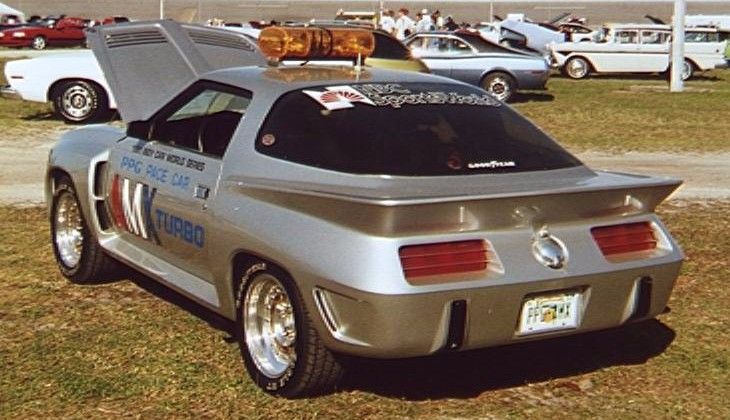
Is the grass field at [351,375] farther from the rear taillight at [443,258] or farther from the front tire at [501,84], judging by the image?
the front tire at [501,84]

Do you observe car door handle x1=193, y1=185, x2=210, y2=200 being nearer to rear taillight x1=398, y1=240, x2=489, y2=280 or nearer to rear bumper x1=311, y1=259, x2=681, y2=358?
rear bumper x1=311, y1=259, x2=681, y2=358

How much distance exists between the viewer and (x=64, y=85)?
52.4ft

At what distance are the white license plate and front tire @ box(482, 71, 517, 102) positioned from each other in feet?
55.8

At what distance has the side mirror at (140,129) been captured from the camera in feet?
19.8

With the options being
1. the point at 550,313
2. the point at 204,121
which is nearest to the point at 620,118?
the point at 204,121

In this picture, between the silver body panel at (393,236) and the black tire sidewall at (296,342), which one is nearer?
the silver body panel at (393,236)

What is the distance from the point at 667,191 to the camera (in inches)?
190

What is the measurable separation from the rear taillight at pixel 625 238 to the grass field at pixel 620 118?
392 inches

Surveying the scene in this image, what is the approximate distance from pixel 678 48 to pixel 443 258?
21.1m

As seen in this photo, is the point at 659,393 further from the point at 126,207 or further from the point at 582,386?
the point at 126,207

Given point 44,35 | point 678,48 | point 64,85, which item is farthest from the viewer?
point 44,35

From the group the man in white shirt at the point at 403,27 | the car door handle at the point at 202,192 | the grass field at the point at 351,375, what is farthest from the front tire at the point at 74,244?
the man in white shirt at the point at 403,27

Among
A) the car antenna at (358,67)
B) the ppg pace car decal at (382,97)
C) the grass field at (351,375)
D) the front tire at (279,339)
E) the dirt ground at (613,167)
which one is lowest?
the dirt ground at (613,167)

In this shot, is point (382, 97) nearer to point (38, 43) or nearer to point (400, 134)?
point (400, 134)
